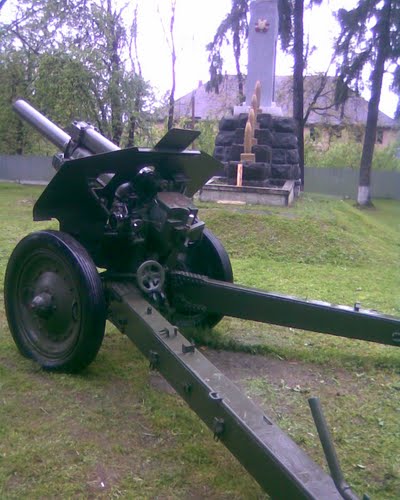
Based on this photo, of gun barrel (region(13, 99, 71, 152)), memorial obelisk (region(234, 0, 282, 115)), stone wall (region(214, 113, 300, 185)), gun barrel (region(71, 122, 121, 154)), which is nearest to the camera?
gun barrel (region(71, 122, 121, 154))

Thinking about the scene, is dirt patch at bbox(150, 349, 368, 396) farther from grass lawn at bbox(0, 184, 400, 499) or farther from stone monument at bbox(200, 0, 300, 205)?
stone monument at bbox(200, 0, 300, 205)

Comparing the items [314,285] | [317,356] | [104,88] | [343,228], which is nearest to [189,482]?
[317,356]

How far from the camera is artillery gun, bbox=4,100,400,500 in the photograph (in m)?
3.62

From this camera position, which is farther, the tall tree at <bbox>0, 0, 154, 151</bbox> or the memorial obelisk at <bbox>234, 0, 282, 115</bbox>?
the tall tree at <bbox>0, 0, 154, 151</bbox>

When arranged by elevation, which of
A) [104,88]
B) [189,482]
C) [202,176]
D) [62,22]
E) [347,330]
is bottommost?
[189,482]

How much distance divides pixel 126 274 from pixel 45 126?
1.90 meters

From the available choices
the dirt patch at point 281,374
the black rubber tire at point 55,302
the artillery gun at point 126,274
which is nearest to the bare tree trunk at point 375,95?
the artillery gun at point 126,274

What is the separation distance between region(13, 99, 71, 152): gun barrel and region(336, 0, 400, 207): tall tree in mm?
17151

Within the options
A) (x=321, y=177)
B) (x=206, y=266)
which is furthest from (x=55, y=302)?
(x=321, y=177)

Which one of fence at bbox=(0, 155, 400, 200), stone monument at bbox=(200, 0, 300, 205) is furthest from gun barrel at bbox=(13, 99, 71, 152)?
fence at bbox=(0, 155, 400, 200)

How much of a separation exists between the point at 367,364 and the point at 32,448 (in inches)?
96.5

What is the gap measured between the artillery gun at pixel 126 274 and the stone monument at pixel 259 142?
749 centimetres

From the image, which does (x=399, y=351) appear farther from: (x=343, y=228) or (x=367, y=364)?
(x=343, y=228)

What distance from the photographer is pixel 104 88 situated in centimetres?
2008
